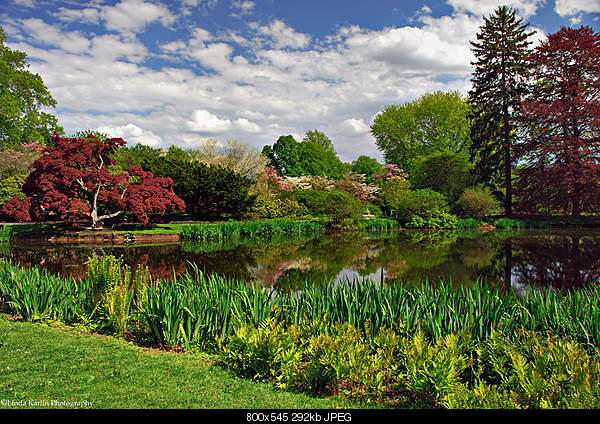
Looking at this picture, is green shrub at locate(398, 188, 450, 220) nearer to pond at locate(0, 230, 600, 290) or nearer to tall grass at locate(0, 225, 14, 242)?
pond at locate(0, 230, 600, 290)

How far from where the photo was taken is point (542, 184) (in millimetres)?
23000

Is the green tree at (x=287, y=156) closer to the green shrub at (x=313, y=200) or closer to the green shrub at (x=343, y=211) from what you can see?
the green shrub at (x=313, y=200)

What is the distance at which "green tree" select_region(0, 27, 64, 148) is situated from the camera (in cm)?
2672

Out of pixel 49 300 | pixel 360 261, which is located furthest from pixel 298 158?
pixel 49 300

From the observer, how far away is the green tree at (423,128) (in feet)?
120

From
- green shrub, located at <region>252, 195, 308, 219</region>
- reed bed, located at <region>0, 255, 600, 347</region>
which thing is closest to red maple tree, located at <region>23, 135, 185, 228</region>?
green shrub, located at <region>252, 195, 308, 219</region>

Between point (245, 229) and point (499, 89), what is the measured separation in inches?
900

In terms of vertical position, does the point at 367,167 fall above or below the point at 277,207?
above

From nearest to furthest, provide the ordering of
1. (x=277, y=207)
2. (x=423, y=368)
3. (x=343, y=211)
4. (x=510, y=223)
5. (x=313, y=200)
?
(x=423, y=368) < (x=343, y=211) < (x=510, y=223) < (x=277, y=207) < (x=313, y=200)

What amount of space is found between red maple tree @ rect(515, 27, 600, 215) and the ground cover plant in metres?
22.3

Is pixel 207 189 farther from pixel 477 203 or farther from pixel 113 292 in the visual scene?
pixel 477 203

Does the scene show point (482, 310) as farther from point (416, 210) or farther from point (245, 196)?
point (416, 210)

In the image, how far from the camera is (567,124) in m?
22.3
